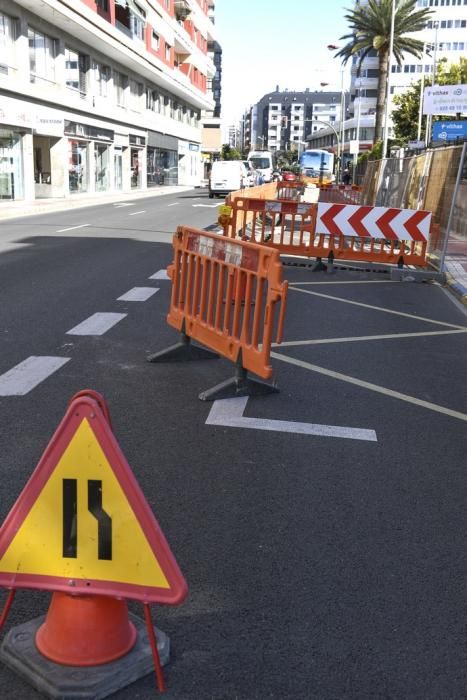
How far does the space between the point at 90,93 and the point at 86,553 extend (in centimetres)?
4262

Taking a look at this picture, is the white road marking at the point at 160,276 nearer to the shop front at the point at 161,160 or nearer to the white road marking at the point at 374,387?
the white road marking at the point at 374,387

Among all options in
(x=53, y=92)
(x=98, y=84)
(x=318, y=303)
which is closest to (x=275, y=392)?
(x=318, y=303)

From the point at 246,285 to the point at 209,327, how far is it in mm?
817

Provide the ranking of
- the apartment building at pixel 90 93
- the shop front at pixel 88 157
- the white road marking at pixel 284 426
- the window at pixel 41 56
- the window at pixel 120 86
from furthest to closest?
1. the window at pixel 120 86
2. the shop front at pixel 88 157
3. the window at pixel 41 56
4. the apartment building at pixel 90 93
5. the white road marking at pixel 284 426

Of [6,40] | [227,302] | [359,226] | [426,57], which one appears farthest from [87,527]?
[426,57]

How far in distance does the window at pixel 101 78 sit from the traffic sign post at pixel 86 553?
43735mm

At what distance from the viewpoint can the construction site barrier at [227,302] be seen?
567 centimetres

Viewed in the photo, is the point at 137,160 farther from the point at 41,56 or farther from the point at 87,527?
the point at 87,527

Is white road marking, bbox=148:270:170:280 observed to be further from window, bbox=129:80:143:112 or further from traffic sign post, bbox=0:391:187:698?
window, bbox=129:80:143:112

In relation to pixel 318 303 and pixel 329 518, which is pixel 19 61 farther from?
pixel 329 518

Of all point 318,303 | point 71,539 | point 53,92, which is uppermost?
point 53,92

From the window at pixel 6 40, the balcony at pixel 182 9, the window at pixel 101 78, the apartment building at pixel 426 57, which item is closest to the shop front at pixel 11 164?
the window at pixel 6 40

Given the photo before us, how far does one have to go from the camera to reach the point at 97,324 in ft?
28.3

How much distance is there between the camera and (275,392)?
6316 millimetres
